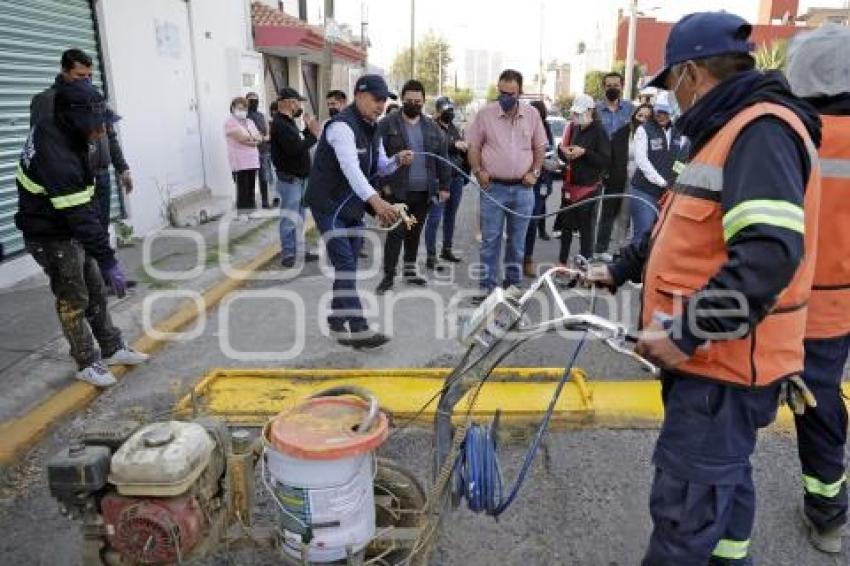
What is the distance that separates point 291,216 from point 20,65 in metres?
2.97

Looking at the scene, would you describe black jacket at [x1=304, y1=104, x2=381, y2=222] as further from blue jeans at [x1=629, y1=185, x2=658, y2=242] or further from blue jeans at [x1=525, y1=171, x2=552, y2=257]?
blue jeans at [x1=629, y1=185, x2=658, y2=242]

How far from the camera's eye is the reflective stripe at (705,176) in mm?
1915

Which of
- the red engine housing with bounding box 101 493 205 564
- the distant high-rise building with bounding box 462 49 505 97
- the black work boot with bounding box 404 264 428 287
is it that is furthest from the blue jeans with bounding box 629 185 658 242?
the distant high-rise building with bounding box 462 49 505 97

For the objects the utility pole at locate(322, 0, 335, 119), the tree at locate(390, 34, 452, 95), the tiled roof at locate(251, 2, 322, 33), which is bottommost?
the utility pole at locate(322, 0, 335, 119)

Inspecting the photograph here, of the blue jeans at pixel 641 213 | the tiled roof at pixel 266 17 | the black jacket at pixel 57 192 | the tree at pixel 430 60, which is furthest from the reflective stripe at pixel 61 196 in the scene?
the tree at pixel 430 60

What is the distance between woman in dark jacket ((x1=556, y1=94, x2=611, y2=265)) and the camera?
6.83 metres

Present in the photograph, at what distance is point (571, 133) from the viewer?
715 centimetres

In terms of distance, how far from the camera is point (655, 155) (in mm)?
6559

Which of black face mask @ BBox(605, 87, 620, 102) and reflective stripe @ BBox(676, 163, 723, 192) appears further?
black face mask @ BBox(605, 87, 620, 102)

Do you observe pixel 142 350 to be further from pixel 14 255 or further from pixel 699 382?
pixel 699 382

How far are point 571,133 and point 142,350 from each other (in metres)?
4.82

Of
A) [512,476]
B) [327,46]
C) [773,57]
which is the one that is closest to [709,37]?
[512,476]

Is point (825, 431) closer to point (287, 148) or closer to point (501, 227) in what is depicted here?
point (501, 227)

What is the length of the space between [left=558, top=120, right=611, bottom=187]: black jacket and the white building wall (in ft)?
17.4
